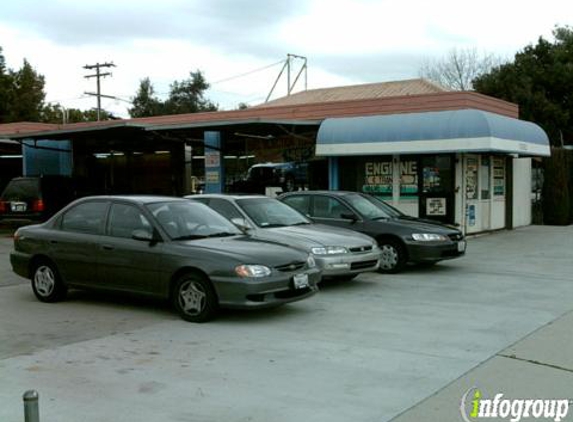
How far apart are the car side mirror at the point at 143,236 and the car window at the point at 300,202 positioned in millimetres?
5079

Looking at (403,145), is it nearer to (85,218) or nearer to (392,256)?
(392,256)

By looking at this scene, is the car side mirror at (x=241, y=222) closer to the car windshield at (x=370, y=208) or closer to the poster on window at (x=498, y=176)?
the car windshield at (x=370, y=208)

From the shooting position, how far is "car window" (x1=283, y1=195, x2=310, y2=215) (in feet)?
42.8

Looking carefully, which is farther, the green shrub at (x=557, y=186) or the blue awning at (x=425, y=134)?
the green shrub at (x=557, y=186)

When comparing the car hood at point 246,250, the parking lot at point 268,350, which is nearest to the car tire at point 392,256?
the parking lot at point 268,350

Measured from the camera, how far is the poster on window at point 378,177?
18734 mm

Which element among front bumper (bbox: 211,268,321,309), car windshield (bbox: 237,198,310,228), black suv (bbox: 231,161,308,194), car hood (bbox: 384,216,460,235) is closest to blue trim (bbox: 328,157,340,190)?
black suv (bbox: 231,161,308,194)

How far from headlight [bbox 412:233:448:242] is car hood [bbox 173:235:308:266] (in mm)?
4013

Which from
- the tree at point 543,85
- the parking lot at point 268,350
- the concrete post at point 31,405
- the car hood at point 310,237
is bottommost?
the parking lot at point 268,350

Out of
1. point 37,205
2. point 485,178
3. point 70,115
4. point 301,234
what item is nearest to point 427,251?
point 301,234

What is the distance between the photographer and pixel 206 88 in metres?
74.4

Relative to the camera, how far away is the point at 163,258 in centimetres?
814

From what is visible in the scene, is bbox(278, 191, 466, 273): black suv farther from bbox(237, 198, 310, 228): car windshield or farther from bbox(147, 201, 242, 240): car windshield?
bbox(147, 201, 242, 240): car windshield

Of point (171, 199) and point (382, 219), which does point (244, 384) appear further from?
point (382, 219)
